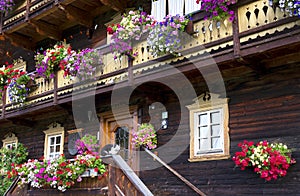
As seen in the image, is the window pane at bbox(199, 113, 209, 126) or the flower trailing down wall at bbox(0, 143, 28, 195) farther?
the flower trailing down wall at bbox(0, 143, 28, 195)

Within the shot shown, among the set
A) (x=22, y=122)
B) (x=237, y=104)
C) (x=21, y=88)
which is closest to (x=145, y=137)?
(x=237, y=104)

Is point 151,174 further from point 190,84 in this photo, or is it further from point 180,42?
point 180,42

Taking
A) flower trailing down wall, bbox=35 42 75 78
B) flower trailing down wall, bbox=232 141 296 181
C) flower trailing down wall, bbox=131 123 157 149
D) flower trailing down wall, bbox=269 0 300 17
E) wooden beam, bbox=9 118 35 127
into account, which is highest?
flower trailing down wall, bbox=35 42 75 78

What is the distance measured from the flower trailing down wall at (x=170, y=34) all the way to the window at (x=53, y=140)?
614 cm

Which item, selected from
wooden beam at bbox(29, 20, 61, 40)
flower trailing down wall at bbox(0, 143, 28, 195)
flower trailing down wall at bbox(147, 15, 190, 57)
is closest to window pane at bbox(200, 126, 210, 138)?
flower trailing down wall at bbox(147, 15, 190, 57)

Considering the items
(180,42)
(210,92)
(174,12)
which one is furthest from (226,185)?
(174,12)

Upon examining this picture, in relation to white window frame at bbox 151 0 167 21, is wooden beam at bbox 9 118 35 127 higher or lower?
lower

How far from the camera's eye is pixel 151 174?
1097 centimetres

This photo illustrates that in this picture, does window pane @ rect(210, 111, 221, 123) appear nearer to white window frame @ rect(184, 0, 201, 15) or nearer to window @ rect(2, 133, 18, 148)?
white window frame @ rect(184, 0, 201, 15)

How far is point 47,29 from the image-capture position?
15.2m

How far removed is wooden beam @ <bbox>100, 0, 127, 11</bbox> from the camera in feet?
→ 42.6

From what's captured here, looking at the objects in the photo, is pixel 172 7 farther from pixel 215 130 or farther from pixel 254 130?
pixel 254 130

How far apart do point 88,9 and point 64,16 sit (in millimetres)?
1055

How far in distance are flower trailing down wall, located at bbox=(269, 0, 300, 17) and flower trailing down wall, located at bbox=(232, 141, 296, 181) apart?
2721mm
